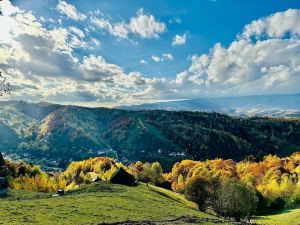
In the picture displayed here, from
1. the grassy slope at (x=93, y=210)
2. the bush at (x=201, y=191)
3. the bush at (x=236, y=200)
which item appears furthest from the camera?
the bush at (x=201, y=191)

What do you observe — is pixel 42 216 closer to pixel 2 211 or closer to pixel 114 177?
pixel 2 211

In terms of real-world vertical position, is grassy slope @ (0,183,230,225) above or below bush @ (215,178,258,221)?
above

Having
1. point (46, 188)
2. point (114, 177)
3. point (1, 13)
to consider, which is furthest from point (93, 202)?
point (46, 188)

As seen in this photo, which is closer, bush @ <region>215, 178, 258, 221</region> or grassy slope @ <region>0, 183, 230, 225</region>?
grassy slope @ <region>0, 183, 230, 225</region>

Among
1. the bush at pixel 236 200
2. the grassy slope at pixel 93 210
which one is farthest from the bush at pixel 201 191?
the grassy slope at pixel 93 210

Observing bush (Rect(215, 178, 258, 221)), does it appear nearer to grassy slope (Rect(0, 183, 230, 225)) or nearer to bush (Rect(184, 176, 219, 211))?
bush (Rect(184, 176, 219, 211))

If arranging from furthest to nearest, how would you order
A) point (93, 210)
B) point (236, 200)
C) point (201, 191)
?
point (201, 191)
point (236, 200)
point (93, 210)

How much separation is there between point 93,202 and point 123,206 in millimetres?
6256

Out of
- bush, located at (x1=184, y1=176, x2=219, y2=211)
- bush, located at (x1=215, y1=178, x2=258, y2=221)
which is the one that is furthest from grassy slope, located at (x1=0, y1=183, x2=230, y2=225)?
bush, located at (x1=184, y1=176, x2=219, y2=211)

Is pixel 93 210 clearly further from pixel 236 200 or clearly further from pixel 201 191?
pixel 201 191

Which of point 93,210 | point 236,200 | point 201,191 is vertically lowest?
point 236,200

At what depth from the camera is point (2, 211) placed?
59406 mm

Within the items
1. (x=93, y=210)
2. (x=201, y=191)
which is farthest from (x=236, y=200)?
(x=93, y=210)

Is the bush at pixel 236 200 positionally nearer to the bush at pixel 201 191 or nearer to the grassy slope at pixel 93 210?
the bush at pixel 201 191
